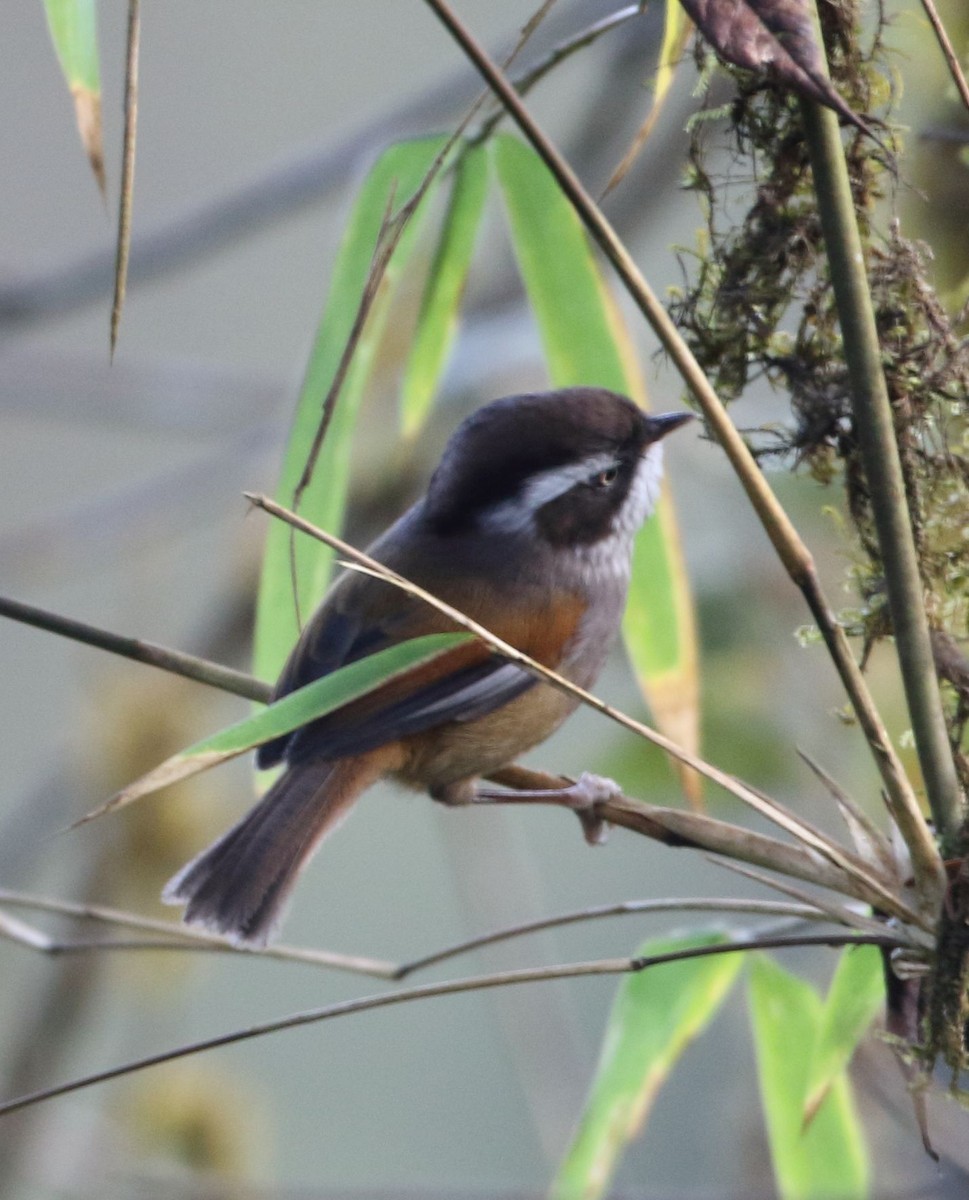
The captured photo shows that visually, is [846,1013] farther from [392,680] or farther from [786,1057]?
[392,680]

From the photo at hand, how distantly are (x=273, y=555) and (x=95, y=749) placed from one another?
2.19 metres

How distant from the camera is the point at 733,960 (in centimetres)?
205

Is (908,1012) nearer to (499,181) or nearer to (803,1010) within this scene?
(803,1010)

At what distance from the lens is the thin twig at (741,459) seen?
125 cm

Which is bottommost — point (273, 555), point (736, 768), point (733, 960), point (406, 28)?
point (736, 768)

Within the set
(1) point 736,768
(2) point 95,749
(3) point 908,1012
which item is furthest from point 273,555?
(2) point 95,749

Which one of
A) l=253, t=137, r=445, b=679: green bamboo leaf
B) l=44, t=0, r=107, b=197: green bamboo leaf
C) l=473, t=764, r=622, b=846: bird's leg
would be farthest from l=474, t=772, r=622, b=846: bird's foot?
l=44, t=0, r=107, b=197: green bamboo leaf

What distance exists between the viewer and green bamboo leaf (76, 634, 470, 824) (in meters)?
1.41

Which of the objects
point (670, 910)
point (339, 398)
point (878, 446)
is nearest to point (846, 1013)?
point (670, 910)

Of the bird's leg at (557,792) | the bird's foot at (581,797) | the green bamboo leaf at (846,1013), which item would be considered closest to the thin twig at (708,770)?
the green bamboo leaf at (846,1013)

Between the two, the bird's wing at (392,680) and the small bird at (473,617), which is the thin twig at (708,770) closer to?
the small bird at (473,617)

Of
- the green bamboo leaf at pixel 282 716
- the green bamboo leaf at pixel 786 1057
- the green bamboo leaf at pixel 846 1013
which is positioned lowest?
the green bamboo leaf at pixel 786 1057

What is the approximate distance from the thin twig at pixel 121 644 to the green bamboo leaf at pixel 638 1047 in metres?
0.70

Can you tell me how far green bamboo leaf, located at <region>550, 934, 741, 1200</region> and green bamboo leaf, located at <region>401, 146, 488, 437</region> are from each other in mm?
822
